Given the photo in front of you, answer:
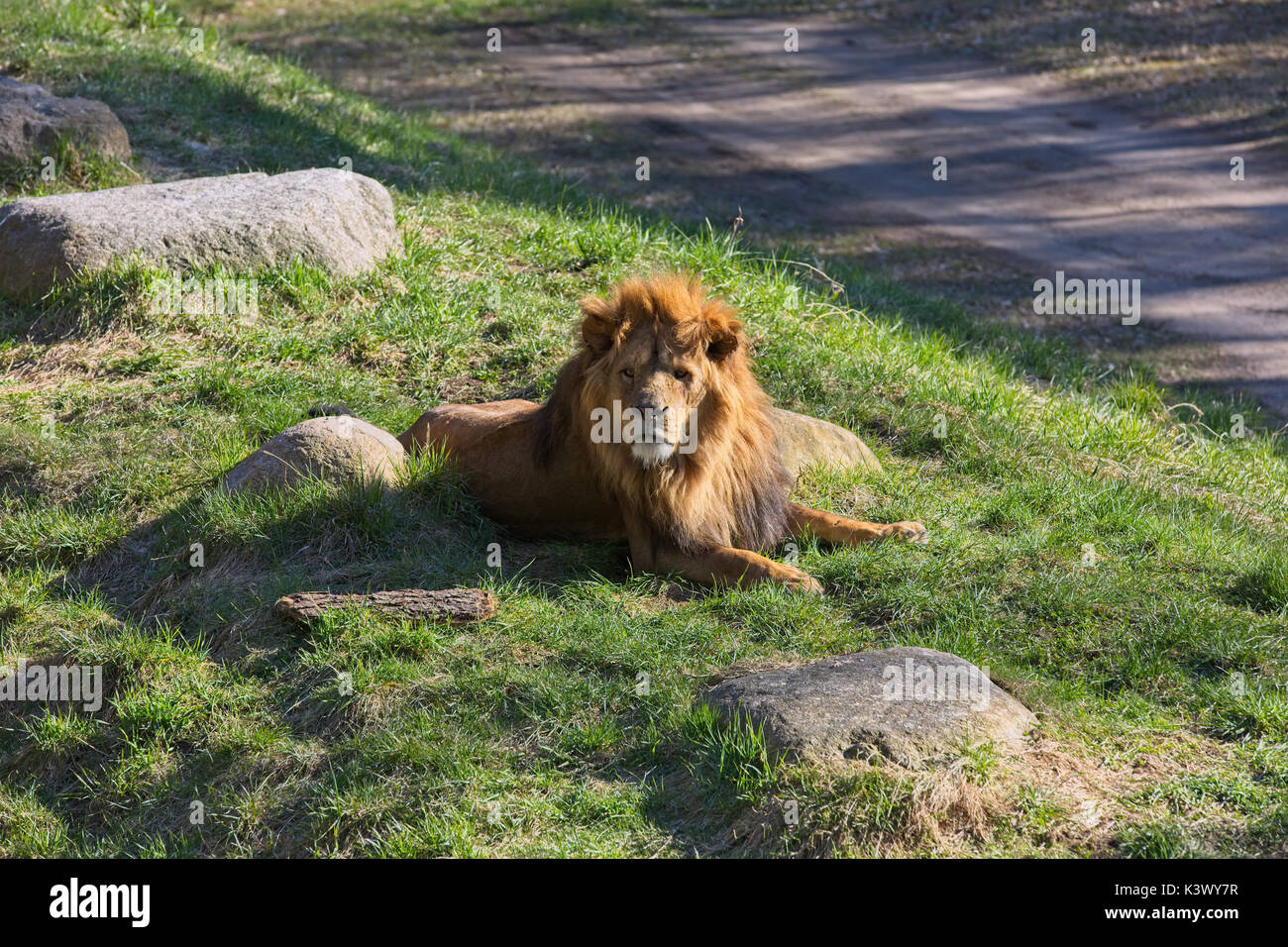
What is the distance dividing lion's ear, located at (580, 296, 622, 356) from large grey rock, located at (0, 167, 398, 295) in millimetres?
3276

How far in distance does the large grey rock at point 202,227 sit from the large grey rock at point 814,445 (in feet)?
10.6

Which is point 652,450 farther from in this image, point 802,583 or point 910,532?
point 910,532

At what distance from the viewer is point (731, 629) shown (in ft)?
18.5

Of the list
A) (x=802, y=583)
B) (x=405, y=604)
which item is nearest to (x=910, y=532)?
(x=802, y=583)

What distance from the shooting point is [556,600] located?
5898 millimetres

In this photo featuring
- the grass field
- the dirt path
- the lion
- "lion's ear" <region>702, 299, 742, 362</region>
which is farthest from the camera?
the dirt path

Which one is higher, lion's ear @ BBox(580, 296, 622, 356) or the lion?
lion's ear @ BBox(580, 296, 622, 356)

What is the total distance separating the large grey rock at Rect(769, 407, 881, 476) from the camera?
7.16 meters

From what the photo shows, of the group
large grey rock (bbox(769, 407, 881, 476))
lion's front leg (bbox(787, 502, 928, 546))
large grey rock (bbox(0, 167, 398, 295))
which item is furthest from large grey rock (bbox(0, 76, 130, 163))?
lion's front leg (bbox(787, 502, 928, 546))

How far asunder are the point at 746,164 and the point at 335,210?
6.40 metres

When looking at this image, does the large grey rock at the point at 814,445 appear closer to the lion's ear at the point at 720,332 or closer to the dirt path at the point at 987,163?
the lion's ear at the point at 720,332

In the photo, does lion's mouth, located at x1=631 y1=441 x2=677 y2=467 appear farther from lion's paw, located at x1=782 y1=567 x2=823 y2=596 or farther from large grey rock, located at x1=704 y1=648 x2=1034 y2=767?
large grey rock, located at x1=704 y1=648 x2=1034 y2=767

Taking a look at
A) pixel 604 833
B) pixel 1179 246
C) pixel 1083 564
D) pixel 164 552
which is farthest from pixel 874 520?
pixel 1179 246

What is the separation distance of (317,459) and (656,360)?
1.79 meters
